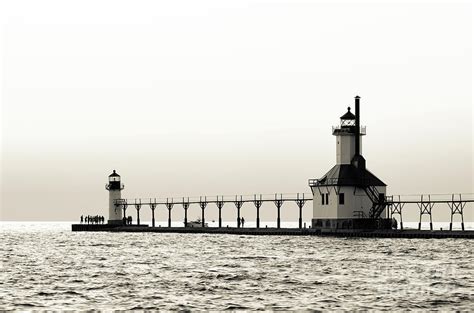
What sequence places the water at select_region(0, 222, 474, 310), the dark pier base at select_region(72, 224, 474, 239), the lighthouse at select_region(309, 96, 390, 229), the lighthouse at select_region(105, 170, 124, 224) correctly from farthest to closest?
1. the lighthouse at select_region(105, 170, 124, 224)
2. the lighthouse at select_region(309, 96, 390, 229)
3. the dark pier base at select_region(72, 224, 474, 239)
4. the water at select_region(0, 222, 474, 310)

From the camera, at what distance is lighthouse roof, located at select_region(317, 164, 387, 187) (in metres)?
91.7

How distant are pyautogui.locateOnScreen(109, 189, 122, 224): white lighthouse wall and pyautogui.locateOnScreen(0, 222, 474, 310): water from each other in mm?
56597

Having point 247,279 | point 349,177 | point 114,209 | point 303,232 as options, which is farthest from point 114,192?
point 247,279

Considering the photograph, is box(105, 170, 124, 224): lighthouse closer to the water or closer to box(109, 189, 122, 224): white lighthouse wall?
box(109, 189, 122, 224): white lighthouse wall

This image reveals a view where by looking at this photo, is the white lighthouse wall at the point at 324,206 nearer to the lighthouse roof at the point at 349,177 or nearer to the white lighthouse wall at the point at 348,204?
the white lighthouse wall at the point at 348,204

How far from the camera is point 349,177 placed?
92188mm

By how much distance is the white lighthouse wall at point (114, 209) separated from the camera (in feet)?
428

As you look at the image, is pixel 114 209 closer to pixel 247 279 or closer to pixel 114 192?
pixel 114 192

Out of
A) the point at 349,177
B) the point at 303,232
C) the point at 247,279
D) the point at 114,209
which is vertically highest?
the point at 349,177

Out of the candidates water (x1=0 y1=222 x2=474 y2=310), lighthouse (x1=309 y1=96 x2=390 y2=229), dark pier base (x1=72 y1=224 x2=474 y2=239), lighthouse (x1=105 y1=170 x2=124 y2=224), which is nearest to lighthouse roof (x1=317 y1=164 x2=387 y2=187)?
lighthouse (x1=309 y1=96 x2=390 y2=229)

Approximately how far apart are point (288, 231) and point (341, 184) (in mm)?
12721

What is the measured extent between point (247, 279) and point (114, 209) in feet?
281

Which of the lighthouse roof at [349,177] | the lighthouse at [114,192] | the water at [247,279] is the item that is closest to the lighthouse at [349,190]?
the lighthouse roof at [349,177]

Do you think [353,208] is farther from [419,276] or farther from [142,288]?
[142,288]
